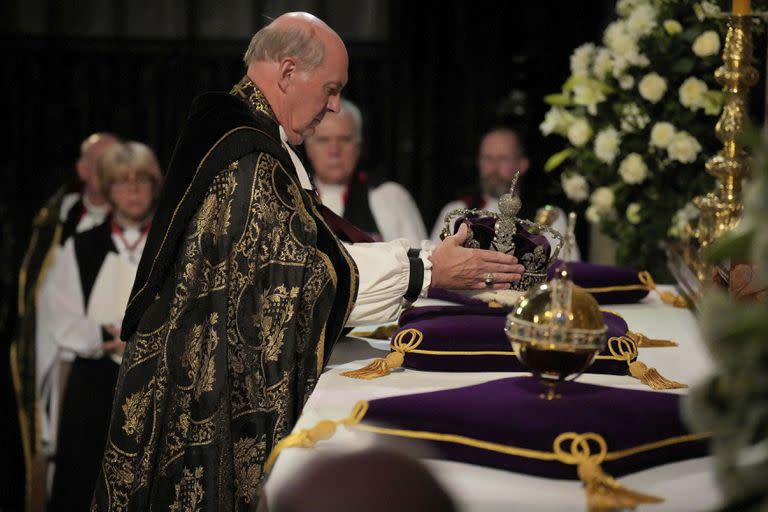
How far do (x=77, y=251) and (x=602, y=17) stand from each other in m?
3.30

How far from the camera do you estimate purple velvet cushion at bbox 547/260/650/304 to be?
332cm

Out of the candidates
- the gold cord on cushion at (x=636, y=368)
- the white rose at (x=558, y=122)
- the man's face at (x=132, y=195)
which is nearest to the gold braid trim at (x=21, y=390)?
the man's face at (x=132, y=195)

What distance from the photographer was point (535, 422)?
175 cm

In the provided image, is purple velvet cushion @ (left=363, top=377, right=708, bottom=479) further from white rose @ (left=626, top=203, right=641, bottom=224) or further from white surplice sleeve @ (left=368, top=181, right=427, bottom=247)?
white surplice sleeve @ (left=368, top=181, right=427, bottom=247)

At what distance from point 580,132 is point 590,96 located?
153 millimetres

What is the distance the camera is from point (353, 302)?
2.79 m

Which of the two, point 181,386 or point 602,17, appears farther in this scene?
point 602,17

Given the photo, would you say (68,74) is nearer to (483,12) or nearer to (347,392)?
(483,12)

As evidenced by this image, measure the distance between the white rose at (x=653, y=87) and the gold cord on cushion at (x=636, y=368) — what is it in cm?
210

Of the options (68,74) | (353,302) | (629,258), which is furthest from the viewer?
(68,74)

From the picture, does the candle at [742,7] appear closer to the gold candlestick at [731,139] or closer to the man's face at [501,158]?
the gold candlestick at [731,139]

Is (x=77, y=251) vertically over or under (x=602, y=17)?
under

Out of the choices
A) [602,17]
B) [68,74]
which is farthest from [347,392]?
[68,74]

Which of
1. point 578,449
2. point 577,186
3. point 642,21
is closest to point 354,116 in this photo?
point 577,186
